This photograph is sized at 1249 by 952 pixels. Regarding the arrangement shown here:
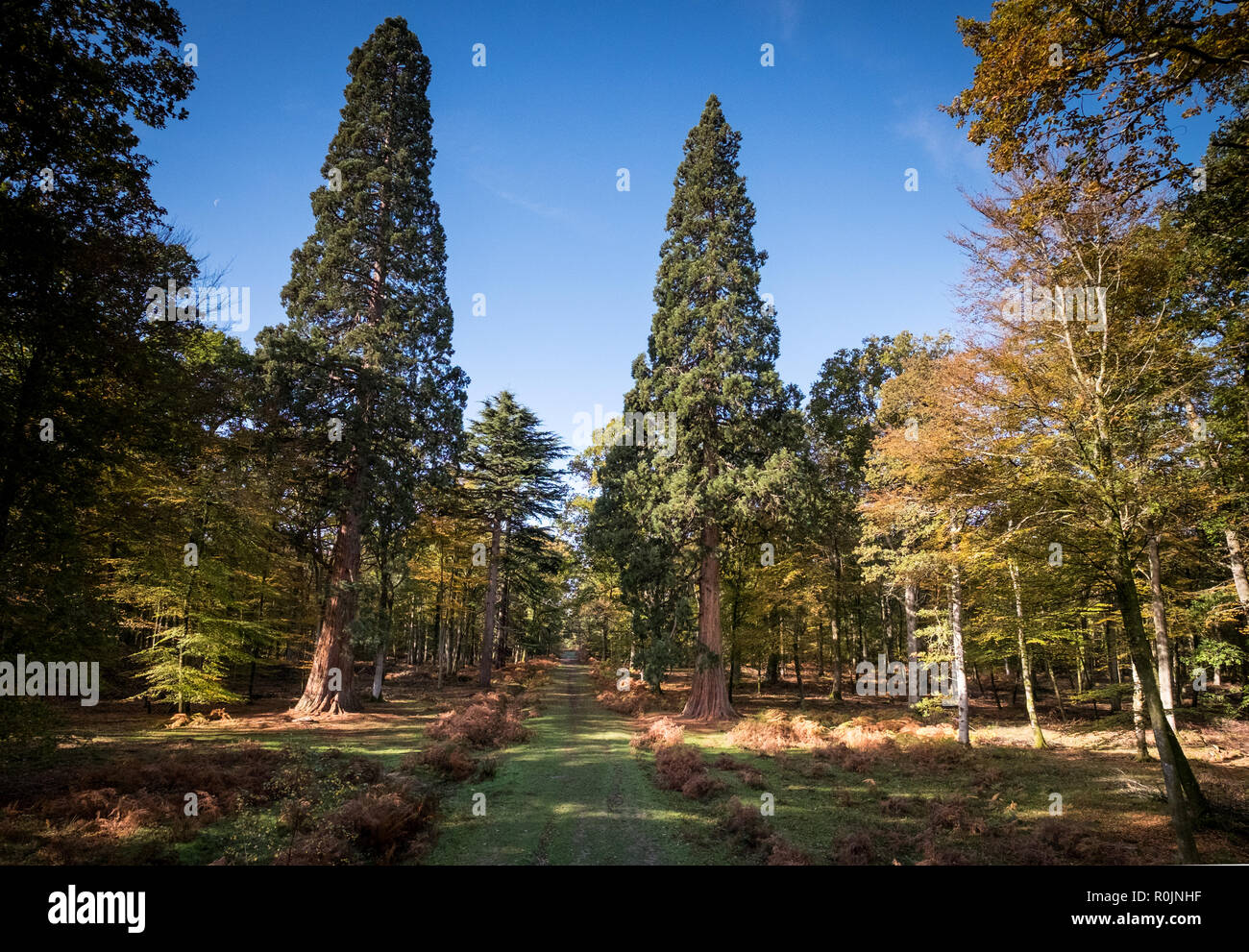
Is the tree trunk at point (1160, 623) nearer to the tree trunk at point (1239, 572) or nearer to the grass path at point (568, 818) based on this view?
the tree trunk at point (1239, 572)

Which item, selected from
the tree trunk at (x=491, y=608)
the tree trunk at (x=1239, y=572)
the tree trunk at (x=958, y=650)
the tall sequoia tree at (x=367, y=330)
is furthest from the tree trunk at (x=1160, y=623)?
the tree trunk at (x=491, y=608)

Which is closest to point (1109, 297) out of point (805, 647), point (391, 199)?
point (391, 199)

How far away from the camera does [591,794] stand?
10016 mm

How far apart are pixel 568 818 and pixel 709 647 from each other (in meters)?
11.7

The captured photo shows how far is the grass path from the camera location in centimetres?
704

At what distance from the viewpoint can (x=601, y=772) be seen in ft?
39.0

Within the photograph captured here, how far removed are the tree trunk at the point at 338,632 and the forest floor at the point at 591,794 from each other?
104 cm

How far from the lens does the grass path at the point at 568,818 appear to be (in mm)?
7035

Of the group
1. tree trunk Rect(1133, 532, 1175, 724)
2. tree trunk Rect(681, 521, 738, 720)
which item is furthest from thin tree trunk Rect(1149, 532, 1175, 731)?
tree trunk Rect(681, 521, 738, 720)

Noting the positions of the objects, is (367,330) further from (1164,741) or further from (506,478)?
(1164,741)

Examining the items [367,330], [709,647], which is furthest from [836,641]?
[367,330]

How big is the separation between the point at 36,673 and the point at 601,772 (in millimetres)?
10532

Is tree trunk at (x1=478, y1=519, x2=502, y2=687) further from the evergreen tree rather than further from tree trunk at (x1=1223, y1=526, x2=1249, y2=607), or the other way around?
tree trunk at (x1=1223, y1=526, x2=1249, y2=607)
